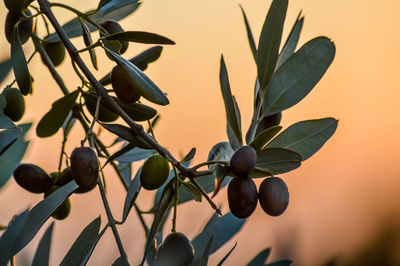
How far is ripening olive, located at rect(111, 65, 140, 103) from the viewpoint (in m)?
0.62

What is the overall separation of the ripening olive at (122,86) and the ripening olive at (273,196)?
0.16 meters

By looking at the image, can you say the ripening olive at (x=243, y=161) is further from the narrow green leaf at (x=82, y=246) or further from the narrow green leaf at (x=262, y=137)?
the narrow green leaf at (x=82, y=246)

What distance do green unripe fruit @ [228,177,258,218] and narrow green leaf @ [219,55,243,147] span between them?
0.24 ft

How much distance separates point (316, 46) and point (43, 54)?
1.29 ft

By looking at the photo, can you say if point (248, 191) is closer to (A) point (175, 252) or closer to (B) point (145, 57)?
(A) point (175, 252)

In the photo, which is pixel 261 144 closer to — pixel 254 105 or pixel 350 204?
pixel 254 105

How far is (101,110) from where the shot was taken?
2.44 feet

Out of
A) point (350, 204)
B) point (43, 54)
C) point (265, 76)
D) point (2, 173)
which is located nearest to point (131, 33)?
point (265, 76)

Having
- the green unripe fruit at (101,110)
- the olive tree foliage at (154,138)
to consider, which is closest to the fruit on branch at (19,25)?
the olive tree foliage at (154,138)

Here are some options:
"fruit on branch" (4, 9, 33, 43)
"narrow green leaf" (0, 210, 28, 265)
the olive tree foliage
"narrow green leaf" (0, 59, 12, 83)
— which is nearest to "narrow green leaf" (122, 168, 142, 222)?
the olive tree foliage

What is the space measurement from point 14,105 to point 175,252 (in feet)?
0.95

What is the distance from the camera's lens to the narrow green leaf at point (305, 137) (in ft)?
2.21

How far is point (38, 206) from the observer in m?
0.67

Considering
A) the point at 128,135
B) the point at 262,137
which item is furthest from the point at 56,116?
the point at 262,137
